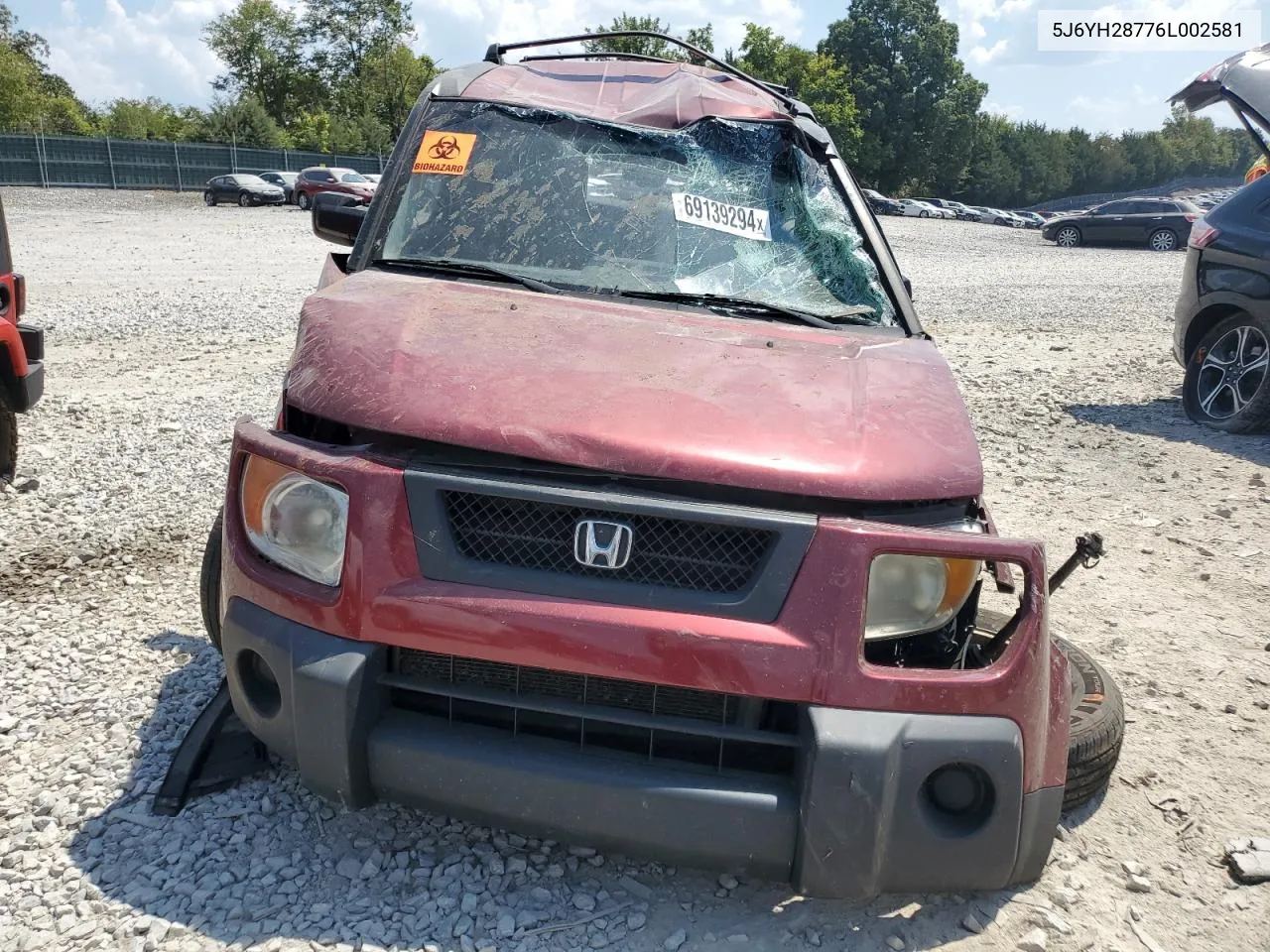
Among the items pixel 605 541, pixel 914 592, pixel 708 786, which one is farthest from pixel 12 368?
pixel 914 592

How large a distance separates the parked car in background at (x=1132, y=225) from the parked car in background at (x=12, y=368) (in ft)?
96.3

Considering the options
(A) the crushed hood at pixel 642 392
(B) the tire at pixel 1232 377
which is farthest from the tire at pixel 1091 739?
(B) the tire at pixel 1232 377

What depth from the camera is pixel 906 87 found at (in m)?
71.7

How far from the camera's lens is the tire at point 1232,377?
7.25 m

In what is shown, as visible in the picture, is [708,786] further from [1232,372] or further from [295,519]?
[1232,372]

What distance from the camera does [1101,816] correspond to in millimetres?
3025

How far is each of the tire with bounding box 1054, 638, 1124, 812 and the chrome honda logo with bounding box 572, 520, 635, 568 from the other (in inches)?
50.5

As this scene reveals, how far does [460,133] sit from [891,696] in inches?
94.0

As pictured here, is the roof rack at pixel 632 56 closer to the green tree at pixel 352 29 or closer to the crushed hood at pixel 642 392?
the crushed hood at pixel 642 392

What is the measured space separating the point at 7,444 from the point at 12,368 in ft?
1.22

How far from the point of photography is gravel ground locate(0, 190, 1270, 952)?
2412 millimetres

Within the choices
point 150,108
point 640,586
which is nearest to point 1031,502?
point 640,586

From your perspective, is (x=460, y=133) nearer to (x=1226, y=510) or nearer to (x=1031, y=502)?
(x=1031, y=502)

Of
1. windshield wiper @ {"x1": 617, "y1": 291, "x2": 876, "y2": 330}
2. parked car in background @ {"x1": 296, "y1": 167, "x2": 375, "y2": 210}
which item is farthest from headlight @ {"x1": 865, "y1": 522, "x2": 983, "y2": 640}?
parked car in background @ {"x1": 296, "y1": 167, "x2": 375, "y2": 210}
